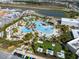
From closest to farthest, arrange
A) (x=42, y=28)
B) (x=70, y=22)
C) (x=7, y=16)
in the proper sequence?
(x=42, y=28), (x=70, y=22), (x=7, y=16)

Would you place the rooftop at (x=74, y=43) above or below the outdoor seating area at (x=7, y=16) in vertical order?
below

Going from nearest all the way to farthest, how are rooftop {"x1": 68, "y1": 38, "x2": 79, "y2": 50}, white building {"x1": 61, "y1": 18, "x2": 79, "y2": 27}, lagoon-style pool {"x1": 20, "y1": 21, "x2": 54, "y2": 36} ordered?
rooftop {"x1": 68, "y1": 38, "x2": 79, "y2": 50}
lagoon-style pool {"x1": 20, "y1": 21, "x2": 54, "y2": 36}
white building {"x1": 61, "y1": 18, "x2": 79, "y2": 27}

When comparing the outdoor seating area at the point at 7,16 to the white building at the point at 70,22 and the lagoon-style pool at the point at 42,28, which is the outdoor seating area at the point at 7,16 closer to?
the lagoon-style pool at the point at 42,28

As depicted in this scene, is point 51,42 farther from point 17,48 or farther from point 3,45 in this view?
point 3,45

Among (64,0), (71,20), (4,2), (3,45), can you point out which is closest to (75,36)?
(71,20)

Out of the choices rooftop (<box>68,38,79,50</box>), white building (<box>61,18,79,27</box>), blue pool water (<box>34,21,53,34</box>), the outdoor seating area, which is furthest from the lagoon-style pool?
rooftop (<box>68,38,79,50</box>)

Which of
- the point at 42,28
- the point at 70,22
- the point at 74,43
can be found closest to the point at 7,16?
the point at 42,28

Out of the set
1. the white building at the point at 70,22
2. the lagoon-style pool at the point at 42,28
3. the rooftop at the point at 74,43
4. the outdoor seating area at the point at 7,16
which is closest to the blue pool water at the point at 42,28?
the lagoon-style pool at the point at 42,28

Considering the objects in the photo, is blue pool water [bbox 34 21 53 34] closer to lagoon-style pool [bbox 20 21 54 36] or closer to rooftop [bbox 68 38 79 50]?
lagoon-style pool [bbox 20 21 54 36]

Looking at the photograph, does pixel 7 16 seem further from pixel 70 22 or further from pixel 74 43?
pixel 74 43

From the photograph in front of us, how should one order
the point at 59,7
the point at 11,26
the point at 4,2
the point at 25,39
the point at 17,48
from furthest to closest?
the point at 4,2 → the point at 59,7 → the point at 11,26 → the point at 25,39 → the point at 17,48

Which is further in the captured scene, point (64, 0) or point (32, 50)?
point (64, 0)
